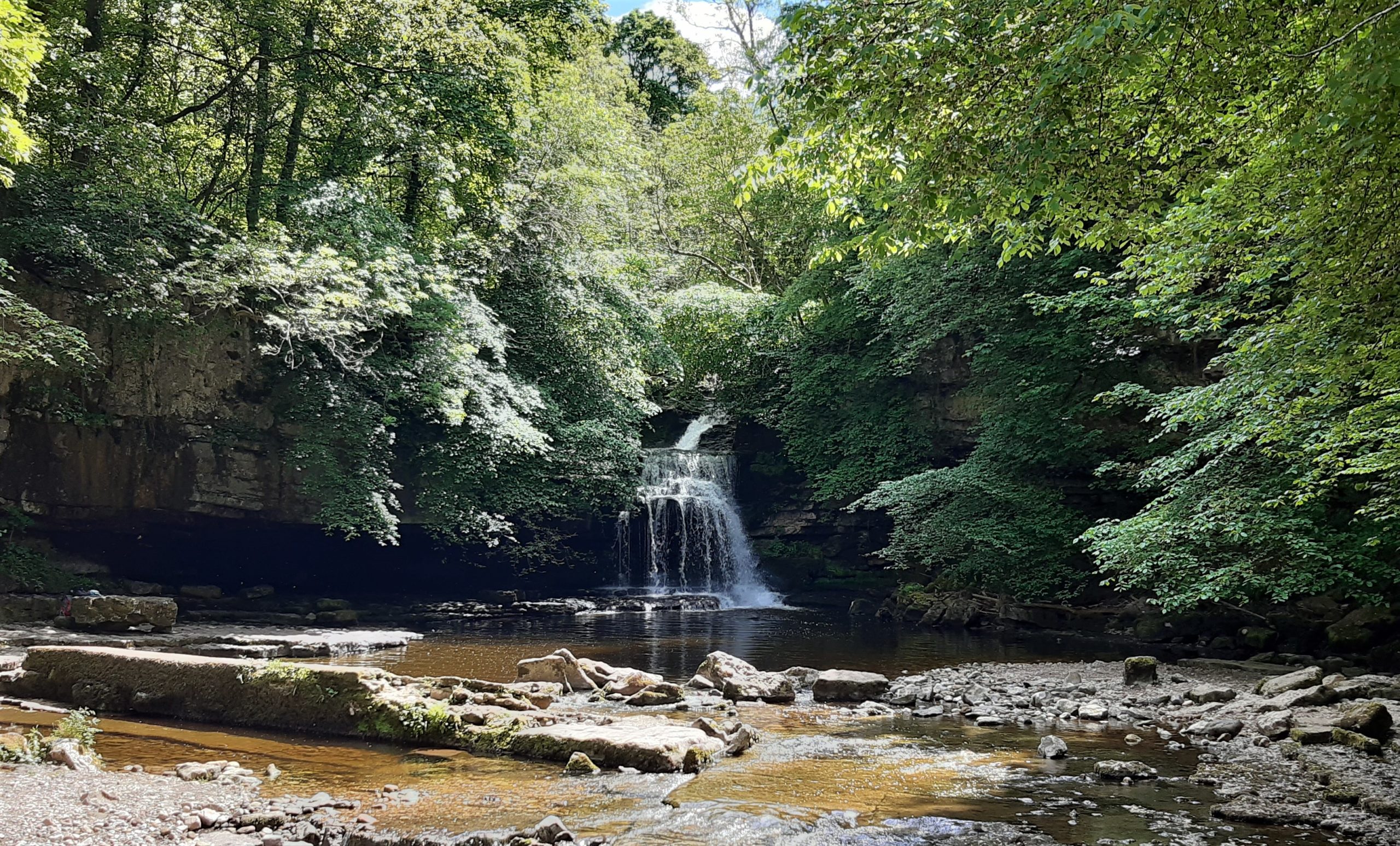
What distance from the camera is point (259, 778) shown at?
233 inches

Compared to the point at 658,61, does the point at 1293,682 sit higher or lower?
lower

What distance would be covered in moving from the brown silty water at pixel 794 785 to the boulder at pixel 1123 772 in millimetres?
122

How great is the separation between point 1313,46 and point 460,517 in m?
17.4

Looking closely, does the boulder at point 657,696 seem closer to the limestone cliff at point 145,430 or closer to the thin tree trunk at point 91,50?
the limestone cliff at point 145,430

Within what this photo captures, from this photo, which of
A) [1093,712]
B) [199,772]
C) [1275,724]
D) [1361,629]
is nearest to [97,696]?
[199,772]

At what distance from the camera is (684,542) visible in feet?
81.8

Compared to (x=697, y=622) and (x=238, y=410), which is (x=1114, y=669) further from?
(x=238, y=410)

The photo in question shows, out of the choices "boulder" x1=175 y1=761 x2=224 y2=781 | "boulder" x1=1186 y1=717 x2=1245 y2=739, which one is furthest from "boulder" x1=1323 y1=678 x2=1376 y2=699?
"boulder" x1=175 y1=761 x2=224 y2=781

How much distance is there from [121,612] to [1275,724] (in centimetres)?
1493

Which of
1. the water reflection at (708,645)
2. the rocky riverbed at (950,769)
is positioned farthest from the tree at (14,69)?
the water reflection at (708,645)

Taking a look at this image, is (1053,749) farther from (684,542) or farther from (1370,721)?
(684,542)

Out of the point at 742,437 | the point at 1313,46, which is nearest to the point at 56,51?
the point at 1313,46

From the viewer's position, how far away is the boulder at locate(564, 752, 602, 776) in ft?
20.4

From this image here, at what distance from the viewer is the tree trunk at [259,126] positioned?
53.7ft
